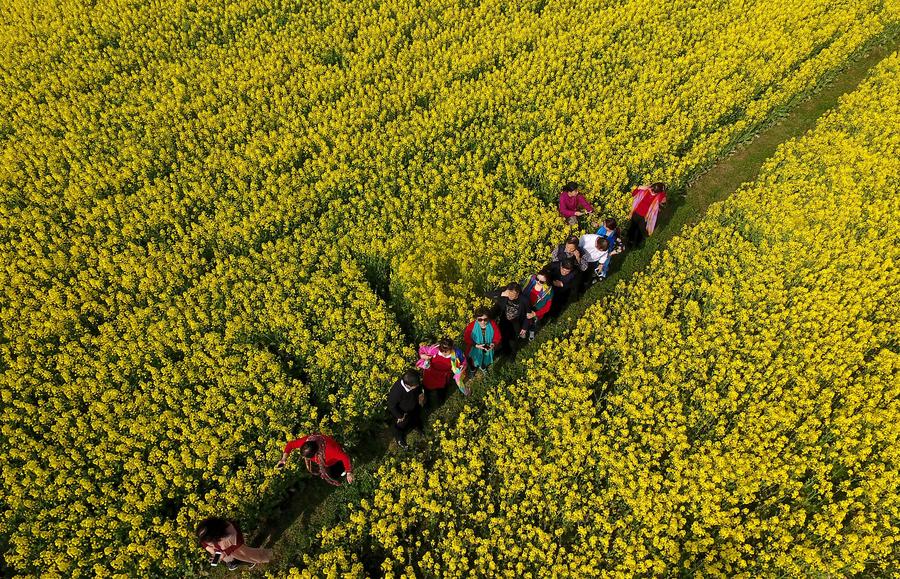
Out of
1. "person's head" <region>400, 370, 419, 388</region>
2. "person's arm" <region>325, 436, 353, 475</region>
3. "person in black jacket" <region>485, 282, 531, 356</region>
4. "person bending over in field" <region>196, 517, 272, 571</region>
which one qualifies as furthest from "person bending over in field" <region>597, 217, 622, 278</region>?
"person bending over in field" <region>196, 517, 272, 571</region>

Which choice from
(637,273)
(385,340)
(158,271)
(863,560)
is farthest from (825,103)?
(158,271)

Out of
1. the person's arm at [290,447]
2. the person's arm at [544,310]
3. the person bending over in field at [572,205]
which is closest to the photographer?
the person's arm at [290,447]

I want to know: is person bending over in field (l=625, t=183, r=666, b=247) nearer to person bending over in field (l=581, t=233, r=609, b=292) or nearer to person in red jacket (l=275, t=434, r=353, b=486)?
person bending over in field (l=581, t=233, r=609, b=292)

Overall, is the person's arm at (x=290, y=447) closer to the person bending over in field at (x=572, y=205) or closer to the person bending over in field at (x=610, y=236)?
the person bending over in field at (x=610, y=236)

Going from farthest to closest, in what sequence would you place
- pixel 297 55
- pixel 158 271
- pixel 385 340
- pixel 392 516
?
pixel 297 55
pixel 158 271
pixel 385 340
pixel 392 516

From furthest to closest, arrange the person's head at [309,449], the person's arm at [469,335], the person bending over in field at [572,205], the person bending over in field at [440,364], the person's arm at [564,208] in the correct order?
the person's arm at [564,208], the person bending over in field at [572,205], the person's arm at [469,335], the person bending over in field at [440,364], the person's head at [309,449]

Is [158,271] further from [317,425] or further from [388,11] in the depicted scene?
[388,11]

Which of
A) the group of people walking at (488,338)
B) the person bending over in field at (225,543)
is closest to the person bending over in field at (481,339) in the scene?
the group of people walking at (488,338)
